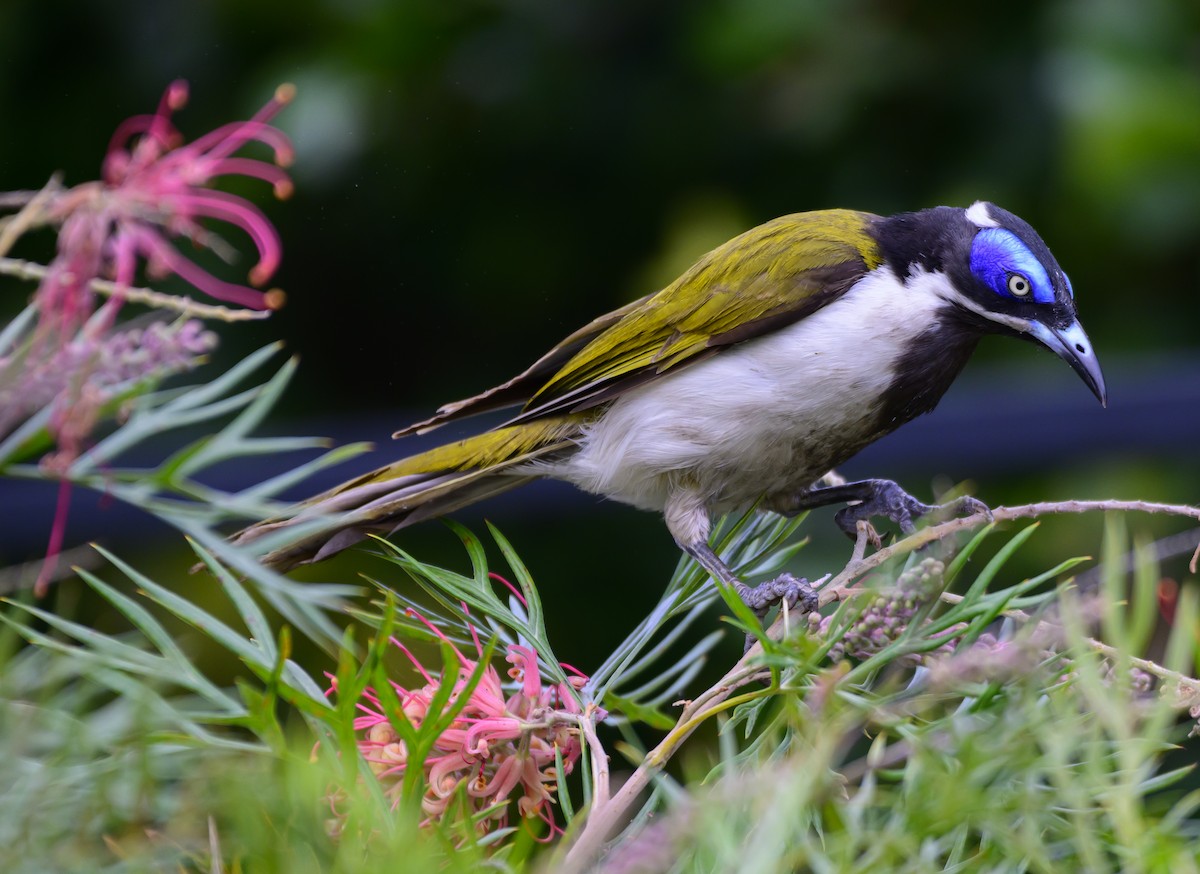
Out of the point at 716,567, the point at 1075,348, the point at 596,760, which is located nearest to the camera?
the point at 596,760

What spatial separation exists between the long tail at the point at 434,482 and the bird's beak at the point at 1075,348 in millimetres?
476

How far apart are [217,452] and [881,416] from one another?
0.92 m

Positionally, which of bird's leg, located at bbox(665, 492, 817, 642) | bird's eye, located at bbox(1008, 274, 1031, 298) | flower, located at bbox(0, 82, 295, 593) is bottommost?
bird's leg, located at bbox(665, 492, 817, 642)

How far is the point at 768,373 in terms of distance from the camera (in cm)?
141

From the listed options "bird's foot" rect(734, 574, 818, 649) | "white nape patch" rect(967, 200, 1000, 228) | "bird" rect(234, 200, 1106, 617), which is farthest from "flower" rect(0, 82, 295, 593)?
"white nape patch" rect(967, 200, 1000, 228)

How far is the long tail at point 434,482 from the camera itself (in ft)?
3.71

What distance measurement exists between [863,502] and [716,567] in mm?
463

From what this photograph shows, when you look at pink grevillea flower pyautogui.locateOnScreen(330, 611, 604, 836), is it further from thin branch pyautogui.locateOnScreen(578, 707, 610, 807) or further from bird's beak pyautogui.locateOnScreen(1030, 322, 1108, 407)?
bird's beak pyautogui.locateOnScreen(1030, 322, 1108, 407)

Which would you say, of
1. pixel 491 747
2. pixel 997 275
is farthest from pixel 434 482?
pixel 491 747

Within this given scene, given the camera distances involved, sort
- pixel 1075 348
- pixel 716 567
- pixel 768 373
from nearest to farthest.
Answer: pixel 716 567 < pixel 1075 348 < pixel 768 373

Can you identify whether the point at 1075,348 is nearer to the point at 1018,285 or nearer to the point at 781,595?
the point at 1018,285

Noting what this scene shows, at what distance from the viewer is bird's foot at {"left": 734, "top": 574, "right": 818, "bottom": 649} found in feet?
3.01

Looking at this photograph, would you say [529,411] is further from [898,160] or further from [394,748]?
[898,160]

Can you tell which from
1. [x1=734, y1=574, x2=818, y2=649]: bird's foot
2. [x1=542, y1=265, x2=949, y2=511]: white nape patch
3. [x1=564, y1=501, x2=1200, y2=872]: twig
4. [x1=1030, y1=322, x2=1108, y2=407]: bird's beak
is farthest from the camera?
[x1=542, y1=265, x2=949, y2=511]: white nape patch
